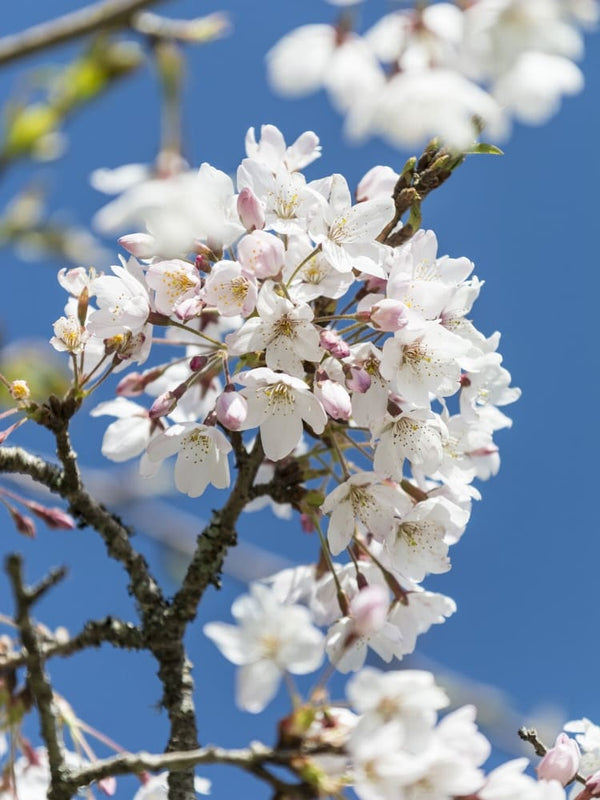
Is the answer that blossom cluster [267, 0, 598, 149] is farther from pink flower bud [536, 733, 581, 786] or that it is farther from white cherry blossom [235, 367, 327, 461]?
pink flower bud [536, 733, 581, 786]

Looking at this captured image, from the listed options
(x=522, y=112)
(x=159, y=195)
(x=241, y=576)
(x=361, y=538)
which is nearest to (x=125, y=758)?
(x=159, y=195)

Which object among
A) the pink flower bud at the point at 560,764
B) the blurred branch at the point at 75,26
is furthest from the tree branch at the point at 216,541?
the blurred branch at the point at 75,26

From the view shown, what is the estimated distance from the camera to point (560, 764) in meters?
1.92

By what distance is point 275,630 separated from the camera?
5.18ft

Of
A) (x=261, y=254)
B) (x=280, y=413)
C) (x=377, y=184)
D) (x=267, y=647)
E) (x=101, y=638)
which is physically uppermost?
(x=377, y=184)

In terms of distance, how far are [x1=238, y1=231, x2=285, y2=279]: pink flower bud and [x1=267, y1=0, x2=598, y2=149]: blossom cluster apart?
A: 0.68 metres

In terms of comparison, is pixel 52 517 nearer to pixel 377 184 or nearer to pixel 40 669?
pixel 40 669

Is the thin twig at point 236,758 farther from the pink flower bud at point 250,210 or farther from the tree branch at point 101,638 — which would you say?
the pink flower bud at point 250,210

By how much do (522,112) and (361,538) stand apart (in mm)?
1401

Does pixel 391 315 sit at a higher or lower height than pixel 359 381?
higher

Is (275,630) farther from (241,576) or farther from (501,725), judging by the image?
(241,576)

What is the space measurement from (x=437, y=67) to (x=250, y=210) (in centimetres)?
80

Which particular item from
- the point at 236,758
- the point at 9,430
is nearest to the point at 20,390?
the point at 9,430

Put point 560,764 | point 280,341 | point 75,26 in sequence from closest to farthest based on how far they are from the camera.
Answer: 1. point 75,26
2. point 560,764
3. point 280,341
